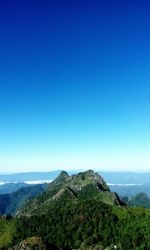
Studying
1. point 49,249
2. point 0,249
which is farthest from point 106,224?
point 49,249

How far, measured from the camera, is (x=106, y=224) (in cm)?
19875

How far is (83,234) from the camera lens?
19438 cm

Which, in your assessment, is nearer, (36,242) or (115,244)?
(36,242)

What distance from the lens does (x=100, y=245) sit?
176750 millimetres

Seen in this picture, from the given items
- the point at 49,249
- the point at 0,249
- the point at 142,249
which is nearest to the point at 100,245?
the point at 142,249

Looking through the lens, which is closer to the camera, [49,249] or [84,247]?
[49,249]

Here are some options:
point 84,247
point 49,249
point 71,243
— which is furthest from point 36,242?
point 71,243

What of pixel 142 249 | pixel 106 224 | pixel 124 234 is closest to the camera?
pixel 142 249

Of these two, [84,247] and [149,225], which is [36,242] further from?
[149,225]

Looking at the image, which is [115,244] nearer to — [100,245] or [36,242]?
[100,245]

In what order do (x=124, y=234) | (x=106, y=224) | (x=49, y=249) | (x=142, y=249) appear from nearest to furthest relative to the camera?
(x=49, y=249)
(x=142, y=249)
(x=124, y=234)
(x=106, y=224)

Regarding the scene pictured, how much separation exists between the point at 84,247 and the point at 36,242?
59.2m

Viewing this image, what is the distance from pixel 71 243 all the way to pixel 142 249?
37796mm

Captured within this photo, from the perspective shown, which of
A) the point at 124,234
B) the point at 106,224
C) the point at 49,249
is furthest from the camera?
the point at 106,224
